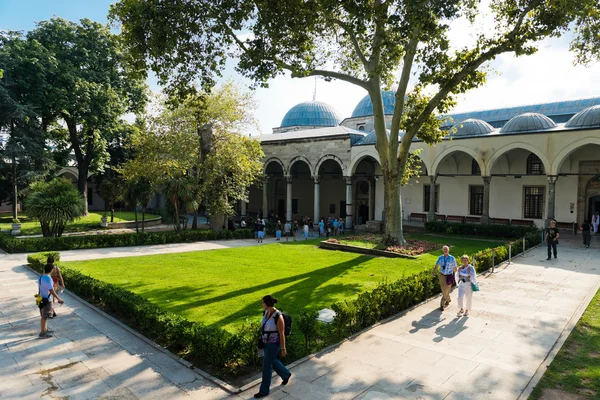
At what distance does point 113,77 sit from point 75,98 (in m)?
3.67

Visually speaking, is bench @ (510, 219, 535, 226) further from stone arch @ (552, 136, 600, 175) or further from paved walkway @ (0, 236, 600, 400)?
paved walkway @ (0, 236, 600, 400)

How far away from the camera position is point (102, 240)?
19.8m

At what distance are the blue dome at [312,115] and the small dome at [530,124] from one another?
22.3 m

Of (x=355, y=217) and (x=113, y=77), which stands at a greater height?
(x=113, y=77)

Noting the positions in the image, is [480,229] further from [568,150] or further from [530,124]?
[530,124]

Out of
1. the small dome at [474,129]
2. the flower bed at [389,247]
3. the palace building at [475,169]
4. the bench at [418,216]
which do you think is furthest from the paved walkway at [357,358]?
the bench at [418,216]

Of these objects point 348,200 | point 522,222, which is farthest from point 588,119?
point 348,200

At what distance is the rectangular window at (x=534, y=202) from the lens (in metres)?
25.7

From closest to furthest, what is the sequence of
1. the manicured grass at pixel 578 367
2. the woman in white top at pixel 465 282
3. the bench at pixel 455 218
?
the manicured grass at pixel 578 367, the woman in white top at pixel 465 282, the bench at pixel 455 218

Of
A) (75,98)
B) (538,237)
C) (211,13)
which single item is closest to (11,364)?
(211,13)

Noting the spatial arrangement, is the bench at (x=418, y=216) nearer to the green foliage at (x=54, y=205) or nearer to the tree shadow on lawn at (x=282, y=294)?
the tree shadow on lawn at (x=282, y=294)

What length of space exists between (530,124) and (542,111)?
10.8 metres

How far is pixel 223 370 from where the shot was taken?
21.8ft

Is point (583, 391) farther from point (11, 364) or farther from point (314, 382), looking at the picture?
point (11, 364)
